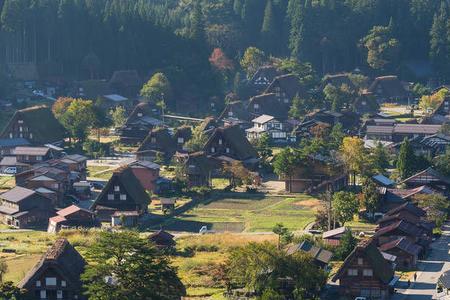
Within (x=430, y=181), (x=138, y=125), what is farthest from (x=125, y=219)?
(x=138, y=125)

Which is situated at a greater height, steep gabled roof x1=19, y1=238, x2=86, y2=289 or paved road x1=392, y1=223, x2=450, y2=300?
steep gabled roof x1=19, y1=238, x2=86, y2=289

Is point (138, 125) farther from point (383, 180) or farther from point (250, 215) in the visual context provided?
point (383, 180)

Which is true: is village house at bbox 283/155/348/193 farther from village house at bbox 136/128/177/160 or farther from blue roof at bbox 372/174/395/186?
village house at bbox 136/128/177/160

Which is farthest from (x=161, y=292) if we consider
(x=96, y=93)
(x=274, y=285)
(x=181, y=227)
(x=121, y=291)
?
(x=96, y=93)

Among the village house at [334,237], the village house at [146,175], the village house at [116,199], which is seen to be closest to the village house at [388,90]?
the village house at [146,175]

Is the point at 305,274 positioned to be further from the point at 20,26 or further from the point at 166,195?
the point at 20,26

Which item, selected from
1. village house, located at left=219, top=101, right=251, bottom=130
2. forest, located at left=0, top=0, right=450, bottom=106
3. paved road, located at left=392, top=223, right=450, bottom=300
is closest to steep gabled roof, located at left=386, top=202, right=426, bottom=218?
paved road, located at left=392, top=223, right=450, bottom=300

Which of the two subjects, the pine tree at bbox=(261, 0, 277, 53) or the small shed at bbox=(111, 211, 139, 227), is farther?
the pine tree at bbox=(261, 0, 277, 53)
